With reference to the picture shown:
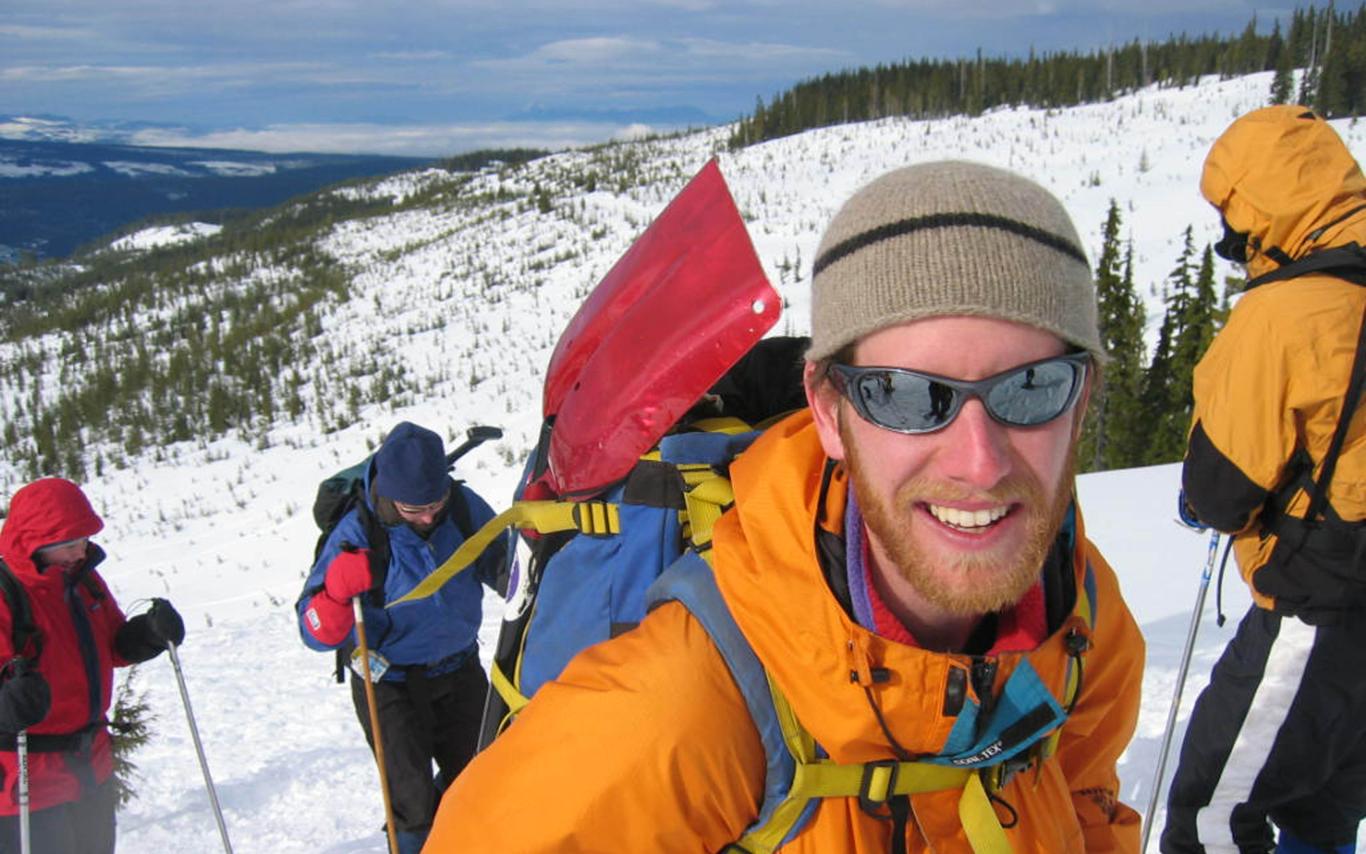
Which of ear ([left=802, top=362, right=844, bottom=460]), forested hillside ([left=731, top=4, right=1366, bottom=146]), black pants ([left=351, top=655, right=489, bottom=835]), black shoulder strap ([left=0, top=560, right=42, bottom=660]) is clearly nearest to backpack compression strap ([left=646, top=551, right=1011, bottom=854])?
ear ([left=802, top=362, right=844, bottom=460])

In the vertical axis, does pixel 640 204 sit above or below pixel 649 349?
below

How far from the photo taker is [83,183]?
152m

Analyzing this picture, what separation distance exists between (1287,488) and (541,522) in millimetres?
2154

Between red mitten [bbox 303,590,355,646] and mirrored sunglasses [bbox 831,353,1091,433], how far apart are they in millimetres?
2839

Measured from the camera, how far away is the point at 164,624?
368 cm

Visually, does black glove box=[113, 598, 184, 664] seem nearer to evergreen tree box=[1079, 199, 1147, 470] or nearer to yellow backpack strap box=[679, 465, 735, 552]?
yellow backpack strap box=[679, 465, 735, 552]

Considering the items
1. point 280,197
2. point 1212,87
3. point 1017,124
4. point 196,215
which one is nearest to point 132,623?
point 1017,124

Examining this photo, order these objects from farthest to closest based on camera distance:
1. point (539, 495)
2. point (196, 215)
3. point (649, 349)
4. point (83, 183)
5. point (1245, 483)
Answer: point (83, 183) → point (196, 215) → point (1245, 483) → point (539, 495) → point (649, 349)

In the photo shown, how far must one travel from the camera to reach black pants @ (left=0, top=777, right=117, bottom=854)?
3.29 m

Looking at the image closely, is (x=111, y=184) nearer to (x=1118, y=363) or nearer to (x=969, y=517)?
(x=1118, y=363)

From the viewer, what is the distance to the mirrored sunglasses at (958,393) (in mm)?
1251

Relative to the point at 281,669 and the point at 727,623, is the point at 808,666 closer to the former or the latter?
the point at 727,623

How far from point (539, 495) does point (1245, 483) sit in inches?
78.8

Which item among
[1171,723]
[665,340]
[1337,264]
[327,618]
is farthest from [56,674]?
[1337,264]
